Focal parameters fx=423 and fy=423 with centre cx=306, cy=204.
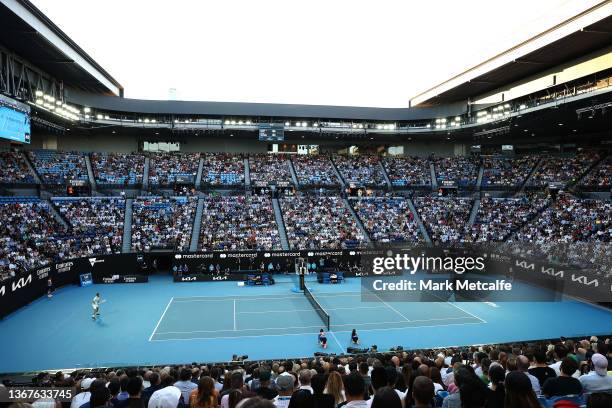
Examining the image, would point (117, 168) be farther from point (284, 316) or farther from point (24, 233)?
point (284, 316)

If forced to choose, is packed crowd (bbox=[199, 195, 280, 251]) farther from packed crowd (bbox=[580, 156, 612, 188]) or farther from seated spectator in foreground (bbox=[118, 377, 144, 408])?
packed crowd (bbox=[580, 156, 612, 188])

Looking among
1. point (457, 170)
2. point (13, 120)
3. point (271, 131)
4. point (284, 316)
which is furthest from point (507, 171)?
point (13, 120)

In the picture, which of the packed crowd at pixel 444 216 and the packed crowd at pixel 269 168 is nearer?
the packed crowd at pixel 444 216

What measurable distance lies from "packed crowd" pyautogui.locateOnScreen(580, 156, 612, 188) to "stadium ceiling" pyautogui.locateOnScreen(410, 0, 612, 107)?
553 inches

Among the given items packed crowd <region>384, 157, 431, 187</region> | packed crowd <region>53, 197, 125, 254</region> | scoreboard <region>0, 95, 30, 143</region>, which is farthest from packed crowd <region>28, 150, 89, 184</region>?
packed crowd <region>384, 157, 431, 187</region>

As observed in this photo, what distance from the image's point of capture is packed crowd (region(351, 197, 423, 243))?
43.7 m

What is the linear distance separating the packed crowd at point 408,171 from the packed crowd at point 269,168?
45.7 feet

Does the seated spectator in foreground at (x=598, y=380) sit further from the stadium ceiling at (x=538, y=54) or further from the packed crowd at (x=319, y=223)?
the packed crowd at (x=319, y=223)

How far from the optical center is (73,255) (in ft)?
113

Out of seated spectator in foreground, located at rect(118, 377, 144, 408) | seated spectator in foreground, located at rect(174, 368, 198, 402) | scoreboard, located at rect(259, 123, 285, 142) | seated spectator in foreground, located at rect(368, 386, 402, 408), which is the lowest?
seated spectator in foreground, located at rect(174, 368, 198, 402)

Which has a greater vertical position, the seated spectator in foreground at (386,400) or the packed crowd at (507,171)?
the packed crowd at (507,171)

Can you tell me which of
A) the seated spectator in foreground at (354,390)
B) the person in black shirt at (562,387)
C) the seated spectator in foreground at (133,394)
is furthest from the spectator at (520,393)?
the seated spectator in foreground at (133,394)

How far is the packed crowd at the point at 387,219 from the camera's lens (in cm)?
4372

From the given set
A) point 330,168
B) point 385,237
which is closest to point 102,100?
point 330,168
